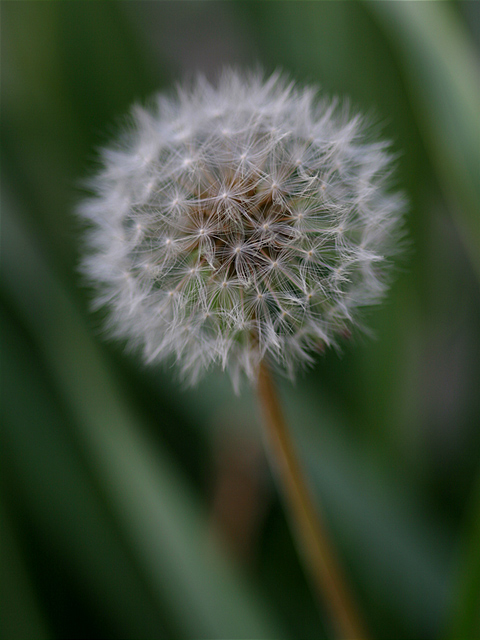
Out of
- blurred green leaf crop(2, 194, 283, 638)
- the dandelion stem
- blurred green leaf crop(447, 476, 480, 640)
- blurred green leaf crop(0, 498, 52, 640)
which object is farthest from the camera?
blurred green leaf crop(0, 498, 52, 640)

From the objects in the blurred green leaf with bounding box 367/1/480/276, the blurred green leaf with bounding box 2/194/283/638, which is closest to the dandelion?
the blurred green leaf with bounding box 367/1/480/276

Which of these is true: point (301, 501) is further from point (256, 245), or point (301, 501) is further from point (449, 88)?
point (449, 88)

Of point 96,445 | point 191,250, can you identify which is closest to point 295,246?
point 191,250

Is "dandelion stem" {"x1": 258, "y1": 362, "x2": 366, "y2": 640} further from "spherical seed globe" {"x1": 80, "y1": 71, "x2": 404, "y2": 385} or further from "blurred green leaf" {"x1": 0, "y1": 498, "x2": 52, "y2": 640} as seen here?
"blurred green leaf" {"x1": 0, "y1": 498, "x2": 52, "y2": 640}

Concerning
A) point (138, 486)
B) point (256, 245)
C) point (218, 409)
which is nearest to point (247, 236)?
point (256, 245)

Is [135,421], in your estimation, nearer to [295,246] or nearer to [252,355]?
[252,355]

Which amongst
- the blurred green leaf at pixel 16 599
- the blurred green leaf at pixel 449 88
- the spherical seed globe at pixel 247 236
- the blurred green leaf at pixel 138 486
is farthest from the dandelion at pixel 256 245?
the blurred green leaf at pixel 16 599

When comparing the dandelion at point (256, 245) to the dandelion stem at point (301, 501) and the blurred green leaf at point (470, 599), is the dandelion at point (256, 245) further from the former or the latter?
the blurred green leaf at point (470, 599)
